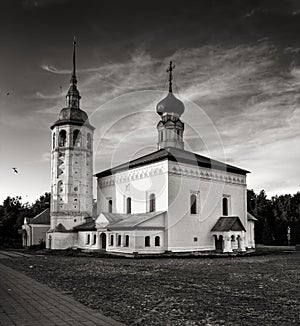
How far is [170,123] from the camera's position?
139 ft

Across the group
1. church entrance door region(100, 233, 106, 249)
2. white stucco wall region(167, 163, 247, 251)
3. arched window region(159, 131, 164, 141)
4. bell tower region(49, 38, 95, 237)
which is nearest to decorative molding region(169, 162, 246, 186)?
white stucco wall region(167, 163, 247, 251)

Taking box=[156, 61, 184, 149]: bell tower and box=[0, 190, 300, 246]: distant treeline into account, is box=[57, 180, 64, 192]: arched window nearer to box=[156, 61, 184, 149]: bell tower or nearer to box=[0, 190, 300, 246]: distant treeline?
box=[156, 61, 184, 149]: bell tower

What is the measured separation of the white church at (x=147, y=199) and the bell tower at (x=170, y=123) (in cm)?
11

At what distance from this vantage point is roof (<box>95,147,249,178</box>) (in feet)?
111

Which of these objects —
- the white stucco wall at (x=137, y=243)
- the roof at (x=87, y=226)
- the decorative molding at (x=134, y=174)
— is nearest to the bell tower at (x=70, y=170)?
the roof at (x=87, y=226)

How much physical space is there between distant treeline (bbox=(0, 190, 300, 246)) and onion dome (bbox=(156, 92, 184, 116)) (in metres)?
23.3

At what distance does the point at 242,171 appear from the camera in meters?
39.8

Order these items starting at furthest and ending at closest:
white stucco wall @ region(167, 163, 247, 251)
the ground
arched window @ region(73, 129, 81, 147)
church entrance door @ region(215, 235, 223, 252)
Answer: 1. arched window @ region(73, 129, 81, 147)
2. church entrance door @ region(215, 235, 223, 252)
3. white stucco wall @ region(167, 163, 247, 251)
4. the ground

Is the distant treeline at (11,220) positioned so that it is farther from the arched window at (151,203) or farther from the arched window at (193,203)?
the arched window at (193,203)

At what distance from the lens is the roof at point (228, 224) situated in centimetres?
3503

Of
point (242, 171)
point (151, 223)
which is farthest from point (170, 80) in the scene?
point (151, 223)

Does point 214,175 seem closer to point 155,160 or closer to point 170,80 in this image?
point 155,160

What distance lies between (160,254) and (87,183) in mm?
12285

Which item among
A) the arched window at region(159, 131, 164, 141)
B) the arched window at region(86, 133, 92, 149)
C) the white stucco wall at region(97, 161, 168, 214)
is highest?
the arched window at region(159, 131, 164, 141)
